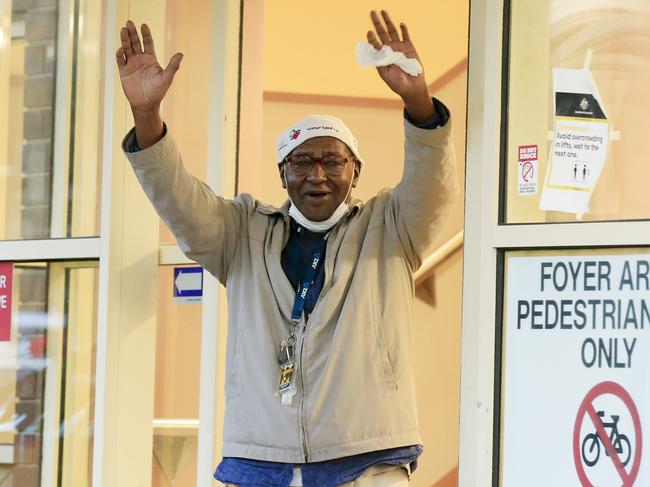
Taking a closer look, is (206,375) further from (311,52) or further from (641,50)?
(311,52)

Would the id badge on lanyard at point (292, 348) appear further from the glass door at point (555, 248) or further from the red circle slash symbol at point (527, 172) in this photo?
the red circle slash symbol at point (527, 172)

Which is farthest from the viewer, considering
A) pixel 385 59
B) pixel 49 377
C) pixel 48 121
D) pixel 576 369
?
pixel 48 121

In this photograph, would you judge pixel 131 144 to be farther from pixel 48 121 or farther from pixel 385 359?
pixel 48 121

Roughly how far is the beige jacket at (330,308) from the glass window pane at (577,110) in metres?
0.50

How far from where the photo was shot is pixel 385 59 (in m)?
2.63

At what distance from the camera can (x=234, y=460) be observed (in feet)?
9.00

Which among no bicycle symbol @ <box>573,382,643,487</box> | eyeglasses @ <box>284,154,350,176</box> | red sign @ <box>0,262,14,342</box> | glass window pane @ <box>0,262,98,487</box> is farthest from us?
red sign @ <box>0,262,14,342</box>

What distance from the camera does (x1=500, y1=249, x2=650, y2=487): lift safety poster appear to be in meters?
3.00

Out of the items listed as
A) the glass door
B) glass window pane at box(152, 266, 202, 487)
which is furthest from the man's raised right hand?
glass window pane at box(152, 266, 202, 487)

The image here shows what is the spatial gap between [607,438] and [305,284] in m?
0.90

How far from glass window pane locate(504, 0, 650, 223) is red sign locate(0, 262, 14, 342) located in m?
2.09

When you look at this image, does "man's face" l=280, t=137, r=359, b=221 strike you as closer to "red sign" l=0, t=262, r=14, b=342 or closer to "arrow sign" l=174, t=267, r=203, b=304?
"arrow sign" l=174, t=267, r=203, b=304

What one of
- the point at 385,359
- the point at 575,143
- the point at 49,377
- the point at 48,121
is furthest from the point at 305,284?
the point at 48,121

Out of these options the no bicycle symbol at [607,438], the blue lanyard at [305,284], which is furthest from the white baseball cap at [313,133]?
the no bicycle symbol at [607,438]
